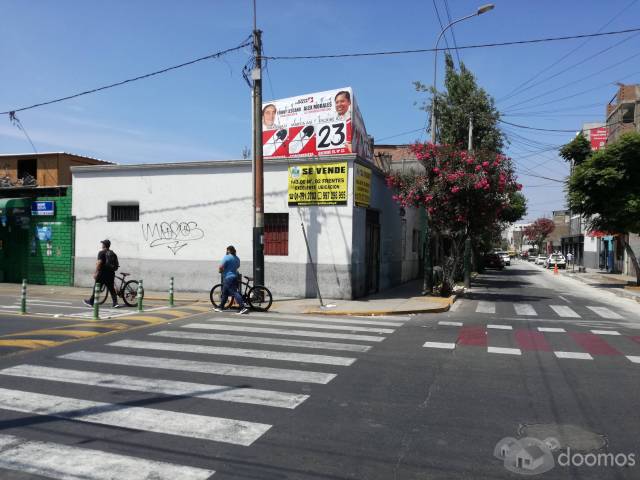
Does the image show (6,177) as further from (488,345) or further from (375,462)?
(375,462)

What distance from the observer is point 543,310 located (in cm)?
1634

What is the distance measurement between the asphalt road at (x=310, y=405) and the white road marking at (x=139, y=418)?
24 millimetres

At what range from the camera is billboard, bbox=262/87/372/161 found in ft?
61.5

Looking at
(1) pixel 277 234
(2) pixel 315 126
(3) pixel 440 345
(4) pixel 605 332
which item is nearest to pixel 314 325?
(3) pixel 440 345

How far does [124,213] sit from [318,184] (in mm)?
7764

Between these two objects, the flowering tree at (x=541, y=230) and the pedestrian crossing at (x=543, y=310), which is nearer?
the pedestrian crossing at (x=543, y=310)

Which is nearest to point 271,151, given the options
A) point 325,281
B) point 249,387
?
point 325,281

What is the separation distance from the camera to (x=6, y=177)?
2362 centimetres

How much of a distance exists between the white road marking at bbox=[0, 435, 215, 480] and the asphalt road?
0.02 meters

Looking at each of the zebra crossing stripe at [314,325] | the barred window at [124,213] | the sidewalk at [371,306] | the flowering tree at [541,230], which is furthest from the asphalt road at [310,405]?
the flowering tree at [541,230]

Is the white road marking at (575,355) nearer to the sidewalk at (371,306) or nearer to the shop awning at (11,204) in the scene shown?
the sidewalk at (371,306)

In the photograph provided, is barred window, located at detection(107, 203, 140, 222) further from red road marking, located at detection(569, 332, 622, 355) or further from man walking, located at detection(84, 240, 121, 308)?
red road marking, located at detection(569, 332, 622, 355)

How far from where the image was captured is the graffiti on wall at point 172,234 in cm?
1891

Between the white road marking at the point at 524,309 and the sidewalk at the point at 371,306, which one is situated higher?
the sidewalk at the point at 371,306
